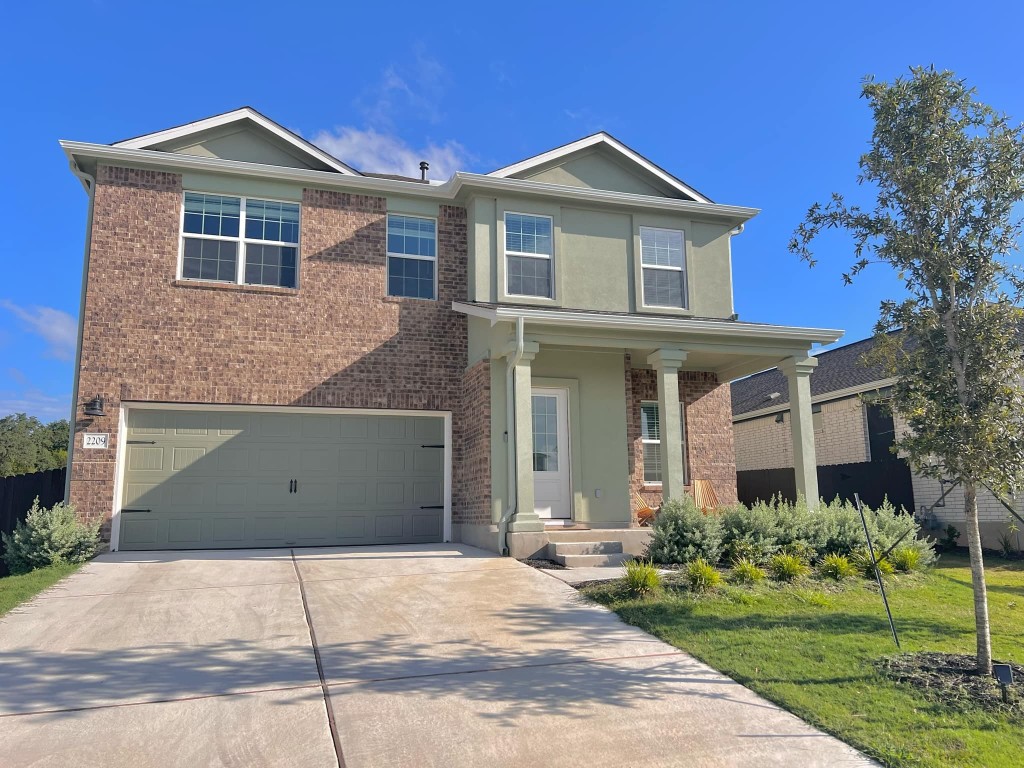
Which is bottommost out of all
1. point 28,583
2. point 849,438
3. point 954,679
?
point 954,679

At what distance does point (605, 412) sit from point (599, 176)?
457cm

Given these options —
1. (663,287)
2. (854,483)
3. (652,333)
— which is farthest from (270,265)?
(854,483)

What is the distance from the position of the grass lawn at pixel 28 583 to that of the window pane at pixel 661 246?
10053mm

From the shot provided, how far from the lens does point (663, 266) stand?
44.0ft

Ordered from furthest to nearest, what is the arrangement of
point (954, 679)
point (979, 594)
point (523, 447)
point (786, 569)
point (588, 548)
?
1. point (523, 447)
2. point (588, 548)
3. point (786, 569)
4. point (979, 594)
5. point (954, 679)

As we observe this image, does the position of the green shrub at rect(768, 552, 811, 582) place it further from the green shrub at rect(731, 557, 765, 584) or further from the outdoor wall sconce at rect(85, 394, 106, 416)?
the outdoor wall sconce at rect(85, 394, 106, 416)

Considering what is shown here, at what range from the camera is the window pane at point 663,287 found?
43.5 ft

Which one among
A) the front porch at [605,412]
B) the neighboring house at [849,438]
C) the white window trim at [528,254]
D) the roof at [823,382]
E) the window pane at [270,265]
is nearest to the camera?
the front porch at [605,412]

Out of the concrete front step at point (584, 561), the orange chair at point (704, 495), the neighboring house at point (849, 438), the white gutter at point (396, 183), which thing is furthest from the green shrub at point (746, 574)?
the white gutter at point (396, 183)

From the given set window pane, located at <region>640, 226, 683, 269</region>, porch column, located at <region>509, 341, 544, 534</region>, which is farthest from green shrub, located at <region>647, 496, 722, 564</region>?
window pane, located at <region>640, 226, 683, 269</region>

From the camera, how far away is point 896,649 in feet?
19.6

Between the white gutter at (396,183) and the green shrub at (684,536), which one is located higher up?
the white gutter at (396,183)

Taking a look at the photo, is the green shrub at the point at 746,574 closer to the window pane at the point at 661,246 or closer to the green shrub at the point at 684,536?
the green shrub at the point at 684,536

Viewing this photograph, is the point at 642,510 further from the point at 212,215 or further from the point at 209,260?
the point at 212,215
